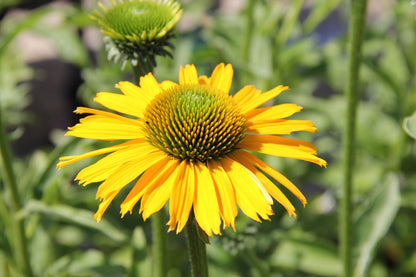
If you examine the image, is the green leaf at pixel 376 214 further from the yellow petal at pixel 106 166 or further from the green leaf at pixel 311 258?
the yellow petal at pixel 106 166

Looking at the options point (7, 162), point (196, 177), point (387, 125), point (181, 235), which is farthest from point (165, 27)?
point (387, 125)

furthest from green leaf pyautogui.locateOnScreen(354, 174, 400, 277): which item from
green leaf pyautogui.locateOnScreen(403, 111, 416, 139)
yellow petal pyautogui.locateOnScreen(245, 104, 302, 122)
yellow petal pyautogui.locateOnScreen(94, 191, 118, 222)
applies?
yellow petal pyautogui.locateOnScreen(94, 191, 118, 222)

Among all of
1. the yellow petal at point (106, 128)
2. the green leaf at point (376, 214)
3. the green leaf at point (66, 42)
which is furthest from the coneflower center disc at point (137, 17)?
the green leaf at point (66, 42)

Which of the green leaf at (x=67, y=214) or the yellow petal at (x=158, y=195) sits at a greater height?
the yellow petal at (x=158, y=195)

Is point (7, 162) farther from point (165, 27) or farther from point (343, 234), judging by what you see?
point (343, 234)

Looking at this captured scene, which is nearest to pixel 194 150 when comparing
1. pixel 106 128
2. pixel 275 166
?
pixel 106 128

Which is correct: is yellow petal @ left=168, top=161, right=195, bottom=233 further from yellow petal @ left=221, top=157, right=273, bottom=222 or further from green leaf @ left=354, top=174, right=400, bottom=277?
green leaf @ left=354, top=174, right=400, bottom=277

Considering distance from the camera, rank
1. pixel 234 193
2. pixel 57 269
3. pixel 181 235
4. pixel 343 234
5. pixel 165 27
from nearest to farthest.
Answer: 1. pixel 234 193
2. pixel 165 27
3. pixel 343 234
4. pixel 57 269
5. pixel 181 235
